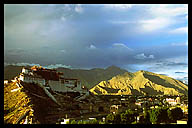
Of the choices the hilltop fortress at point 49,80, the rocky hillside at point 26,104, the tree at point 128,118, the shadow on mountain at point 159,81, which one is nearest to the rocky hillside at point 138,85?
the shadow on mountain at point 159,81

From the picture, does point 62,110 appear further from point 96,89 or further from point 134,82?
point 134,82

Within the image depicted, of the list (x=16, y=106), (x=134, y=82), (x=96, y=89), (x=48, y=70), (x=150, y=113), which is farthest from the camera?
(x=134, y=82)

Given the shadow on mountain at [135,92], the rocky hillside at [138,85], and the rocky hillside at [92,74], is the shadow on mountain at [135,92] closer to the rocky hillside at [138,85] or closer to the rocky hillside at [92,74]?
the rocky hillside at [138,85]

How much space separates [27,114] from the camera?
964 inches

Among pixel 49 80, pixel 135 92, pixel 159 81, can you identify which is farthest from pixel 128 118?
pixel 159 81

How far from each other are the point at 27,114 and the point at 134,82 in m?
82.7

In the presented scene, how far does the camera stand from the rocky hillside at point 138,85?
298 feet

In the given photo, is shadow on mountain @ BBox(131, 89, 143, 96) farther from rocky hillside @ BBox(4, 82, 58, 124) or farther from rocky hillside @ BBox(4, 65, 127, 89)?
rocky hillside @ BBox(4, 82, 58, 124)

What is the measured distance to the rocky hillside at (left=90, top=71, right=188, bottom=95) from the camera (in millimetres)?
90856

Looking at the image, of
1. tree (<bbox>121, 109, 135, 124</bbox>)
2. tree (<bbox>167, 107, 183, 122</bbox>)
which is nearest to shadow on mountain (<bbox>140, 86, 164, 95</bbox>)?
tree (<bbox>167, 107, 183, 122</bbox>)

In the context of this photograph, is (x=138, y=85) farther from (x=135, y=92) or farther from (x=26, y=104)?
(x=26, y=104)
